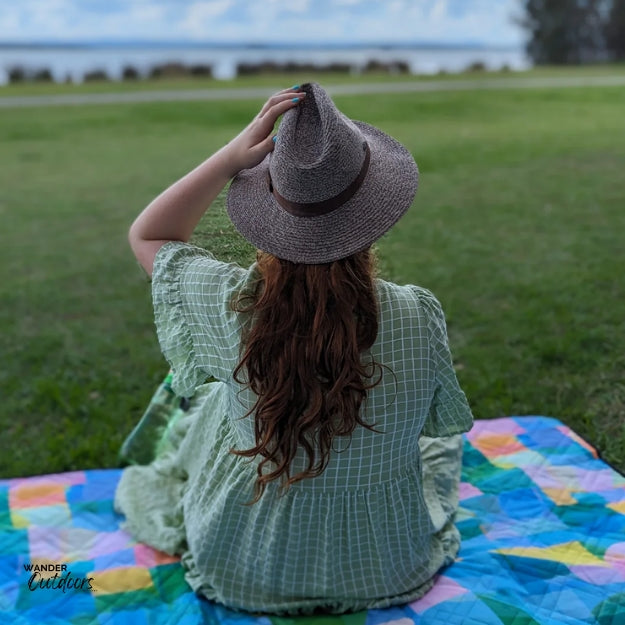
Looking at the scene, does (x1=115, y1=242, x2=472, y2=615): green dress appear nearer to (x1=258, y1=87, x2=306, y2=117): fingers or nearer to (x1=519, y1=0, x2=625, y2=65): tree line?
(x1=258, y1=87, x2=306, y2=117): fingers

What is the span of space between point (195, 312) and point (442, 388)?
0.67 metres

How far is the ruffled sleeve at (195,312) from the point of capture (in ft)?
5.95

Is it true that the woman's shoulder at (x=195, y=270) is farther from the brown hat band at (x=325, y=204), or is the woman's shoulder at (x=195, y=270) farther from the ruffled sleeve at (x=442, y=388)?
the ruffled sleeve at (x=442, y=388)

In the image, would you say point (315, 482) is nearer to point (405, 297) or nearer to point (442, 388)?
point (442, 388)

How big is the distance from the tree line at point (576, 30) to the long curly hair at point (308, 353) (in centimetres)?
3040

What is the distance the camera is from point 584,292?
4332 mm

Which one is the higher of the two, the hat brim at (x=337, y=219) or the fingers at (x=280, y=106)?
the fingers at (x=280, y=106)

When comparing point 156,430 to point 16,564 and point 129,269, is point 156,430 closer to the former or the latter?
point 16,564

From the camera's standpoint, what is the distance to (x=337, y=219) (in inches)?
64.8

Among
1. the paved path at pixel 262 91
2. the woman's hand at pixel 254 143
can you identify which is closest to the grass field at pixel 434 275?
the woman's hand at pixel 254 143

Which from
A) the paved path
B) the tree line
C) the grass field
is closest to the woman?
the grass field

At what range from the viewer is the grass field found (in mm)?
3244

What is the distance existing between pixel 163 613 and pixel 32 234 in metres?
5.02

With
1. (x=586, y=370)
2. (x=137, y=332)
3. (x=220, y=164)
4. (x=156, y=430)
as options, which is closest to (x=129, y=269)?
(x=137, y=332)
